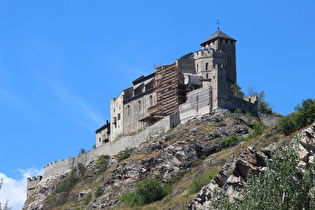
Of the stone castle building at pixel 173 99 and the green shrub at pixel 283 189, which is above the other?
the stone castle building at pixel 173 99

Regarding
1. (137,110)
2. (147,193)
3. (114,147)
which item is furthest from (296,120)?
(137,110)

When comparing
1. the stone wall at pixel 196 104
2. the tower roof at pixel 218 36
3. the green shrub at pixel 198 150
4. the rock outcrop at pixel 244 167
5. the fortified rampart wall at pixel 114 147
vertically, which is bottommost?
the rock outcrop at pixel 244 167

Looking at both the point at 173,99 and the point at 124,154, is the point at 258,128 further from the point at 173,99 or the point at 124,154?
the point at 124,154

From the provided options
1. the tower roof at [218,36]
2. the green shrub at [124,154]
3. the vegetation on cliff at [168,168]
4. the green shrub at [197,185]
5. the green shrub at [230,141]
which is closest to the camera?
the green shrub at [197,185]

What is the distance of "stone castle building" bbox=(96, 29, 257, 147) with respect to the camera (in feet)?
257

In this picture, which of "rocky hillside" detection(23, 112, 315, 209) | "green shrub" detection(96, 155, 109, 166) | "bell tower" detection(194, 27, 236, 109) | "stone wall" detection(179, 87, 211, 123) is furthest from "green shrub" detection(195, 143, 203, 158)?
"green shrub" detection(96, 155, 109, 166)

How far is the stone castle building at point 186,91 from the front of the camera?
78.2 meters

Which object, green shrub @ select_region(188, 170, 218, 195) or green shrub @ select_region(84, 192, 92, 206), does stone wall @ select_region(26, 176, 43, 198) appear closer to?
green shrub @ select_region(84, 192, 92, 206)

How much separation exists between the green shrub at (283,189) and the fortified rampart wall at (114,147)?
4909 cm

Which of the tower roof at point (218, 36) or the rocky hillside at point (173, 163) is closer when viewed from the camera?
the rocky hillside at point (173, 163)

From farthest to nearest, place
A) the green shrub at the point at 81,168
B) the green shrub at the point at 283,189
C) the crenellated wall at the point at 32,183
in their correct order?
the crenellated wall at the point at 32,183 → the green shrub at the point at 81,168 → the green shrub at the point at 283,189

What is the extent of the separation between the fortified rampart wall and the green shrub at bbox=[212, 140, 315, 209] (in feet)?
161

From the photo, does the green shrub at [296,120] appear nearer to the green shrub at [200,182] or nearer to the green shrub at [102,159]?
the green shrub at [200,182]

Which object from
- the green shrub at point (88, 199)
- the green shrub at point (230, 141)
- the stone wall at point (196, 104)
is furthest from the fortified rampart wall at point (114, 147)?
the green shrub at point (230, 141)
